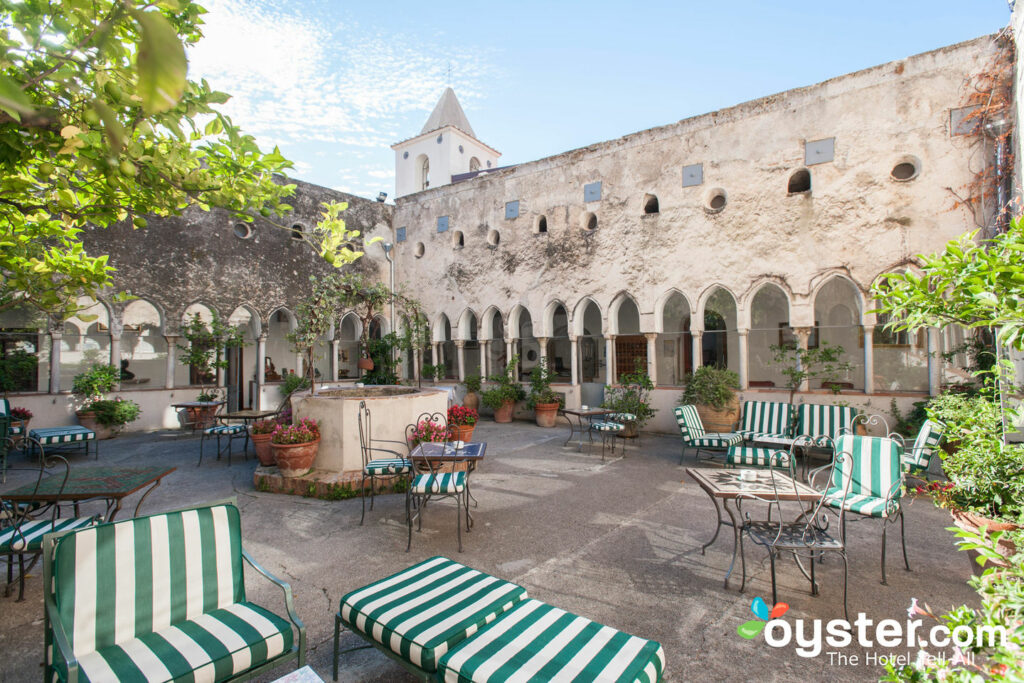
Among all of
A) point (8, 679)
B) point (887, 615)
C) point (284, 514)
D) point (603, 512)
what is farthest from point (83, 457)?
point (887, 615)

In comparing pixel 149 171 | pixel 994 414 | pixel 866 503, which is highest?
pixel 149 171

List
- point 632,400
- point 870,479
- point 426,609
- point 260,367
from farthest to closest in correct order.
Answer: point 260,367
point 632,400
point 870,479
point 426,609

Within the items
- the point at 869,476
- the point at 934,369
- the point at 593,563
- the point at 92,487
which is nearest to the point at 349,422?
the point at 92,487

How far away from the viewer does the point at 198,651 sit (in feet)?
7.24

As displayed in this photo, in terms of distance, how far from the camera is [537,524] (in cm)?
502

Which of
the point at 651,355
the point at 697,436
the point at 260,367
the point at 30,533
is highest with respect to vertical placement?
the point at 651,355

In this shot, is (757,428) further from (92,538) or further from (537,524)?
(92,538)

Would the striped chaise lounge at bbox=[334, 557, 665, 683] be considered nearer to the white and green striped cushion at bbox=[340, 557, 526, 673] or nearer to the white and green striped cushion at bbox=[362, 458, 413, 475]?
the white and green striped cushion at bbox=[340, 557, 526, 673]

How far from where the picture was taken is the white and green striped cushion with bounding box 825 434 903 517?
3975mm

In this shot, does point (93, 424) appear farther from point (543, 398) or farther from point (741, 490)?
point (741, 490)

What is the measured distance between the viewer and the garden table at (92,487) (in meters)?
3.56

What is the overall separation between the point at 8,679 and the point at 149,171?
284 cm

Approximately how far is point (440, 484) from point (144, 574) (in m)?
2.44

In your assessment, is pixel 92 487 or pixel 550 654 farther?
pixel 92 487
